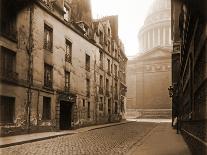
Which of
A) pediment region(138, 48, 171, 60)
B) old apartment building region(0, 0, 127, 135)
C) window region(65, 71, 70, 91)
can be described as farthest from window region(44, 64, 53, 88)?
pediment region(138, 48, 171, 60)

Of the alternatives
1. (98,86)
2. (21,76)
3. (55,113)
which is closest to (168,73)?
(98,86)

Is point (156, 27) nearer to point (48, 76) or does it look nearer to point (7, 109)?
point (48, 76)

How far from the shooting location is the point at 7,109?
14.7 metres

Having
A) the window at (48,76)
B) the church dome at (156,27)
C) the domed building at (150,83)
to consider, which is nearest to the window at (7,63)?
the window at (48,76)

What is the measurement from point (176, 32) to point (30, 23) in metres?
12.7

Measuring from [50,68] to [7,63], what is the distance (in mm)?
4331

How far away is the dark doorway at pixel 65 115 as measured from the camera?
2130 centimetres

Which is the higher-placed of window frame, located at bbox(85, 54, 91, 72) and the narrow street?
window frame, located at bbox(85, 54, 91, 72)

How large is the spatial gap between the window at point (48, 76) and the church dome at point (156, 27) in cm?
6536

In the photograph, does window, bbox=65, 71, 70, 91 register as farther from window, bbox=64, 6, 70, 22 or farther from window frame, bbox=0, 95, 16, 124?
window frame, bbox=0, 95, 16, 124

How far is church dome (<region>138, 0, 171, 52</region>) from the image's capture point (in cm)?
8321

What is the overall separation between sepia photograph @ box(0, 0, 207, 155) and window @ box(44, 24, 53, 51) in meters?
0.06

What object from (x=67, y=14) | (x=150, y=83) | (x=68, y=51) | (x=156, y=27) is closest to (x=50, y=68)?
(x=68, y=51)

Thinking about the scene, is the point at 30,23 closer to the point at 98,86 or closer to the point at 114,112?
the point at 98,86
